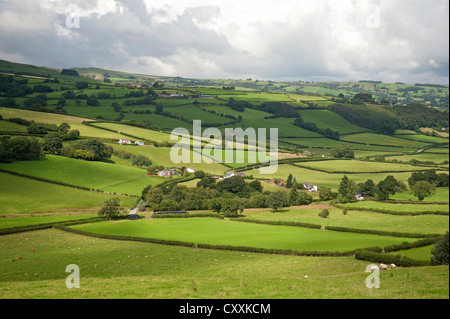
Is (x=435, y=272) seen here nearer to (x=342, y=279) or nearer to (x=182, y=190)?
(x=342, y=279)

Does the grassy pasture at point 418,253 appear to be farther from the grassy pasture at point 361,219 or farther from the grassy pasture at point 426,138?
the grassy pasture at point 426,138

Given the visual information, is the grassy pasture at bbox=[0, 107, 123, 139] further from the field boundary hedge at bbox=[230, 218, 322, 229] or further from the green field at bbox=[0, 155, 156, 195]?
the field boundary hedge at bbox=[230, 218, 322, 229]

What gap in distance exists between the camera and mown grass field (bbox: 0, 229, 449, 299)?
21969mm

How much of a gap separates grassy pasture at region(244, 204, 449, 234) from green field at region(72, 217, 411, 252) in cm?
488

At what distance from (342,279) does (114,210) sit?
43.6 metres

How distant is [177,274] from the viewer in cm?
3269

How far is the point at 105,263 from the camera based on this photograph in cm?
3734

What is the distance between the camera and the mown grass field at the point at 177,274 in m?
22.0

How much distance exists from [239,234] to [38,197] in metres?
37.8

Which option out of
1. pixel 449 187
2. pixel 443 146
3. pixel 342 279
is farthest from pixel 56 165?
pixel 443 146

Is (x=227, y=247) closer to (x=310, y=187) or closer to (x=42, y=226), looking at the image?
(x=42, y=226)

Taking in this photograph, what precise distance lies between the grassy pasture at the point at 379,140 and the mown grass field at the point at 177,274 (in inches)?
4965

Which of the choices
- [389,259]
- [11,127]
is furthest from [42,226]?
[11,127]

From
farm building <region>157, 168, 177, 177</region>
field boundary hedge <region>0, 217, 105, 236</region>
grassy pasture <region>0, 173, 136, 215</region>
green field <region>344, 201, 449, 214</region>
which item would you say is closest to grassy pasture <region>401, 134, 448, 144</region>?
green field <region>344, 201, 449, 214</region>
